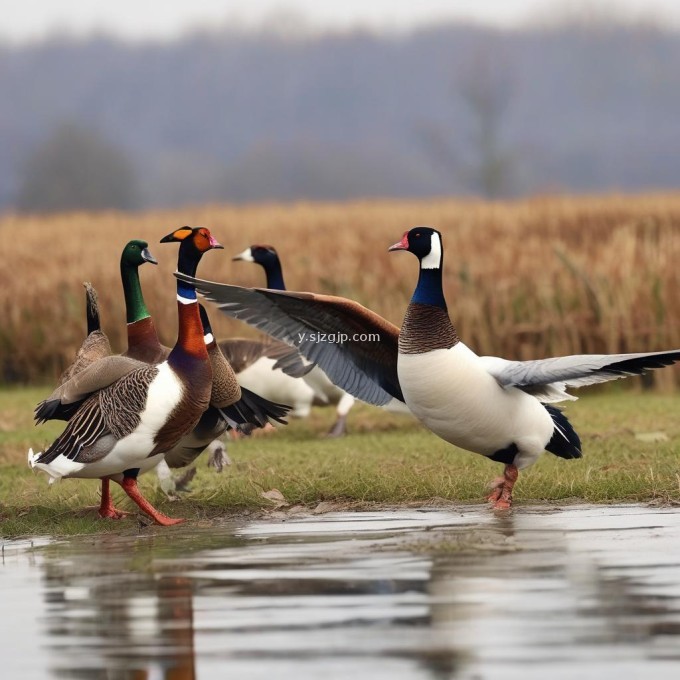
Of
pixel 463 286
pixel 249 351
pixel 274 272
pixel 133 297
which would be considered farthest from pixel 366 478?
pixel 463 286

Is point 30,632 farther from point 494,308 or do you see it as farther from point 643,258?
point 643,258

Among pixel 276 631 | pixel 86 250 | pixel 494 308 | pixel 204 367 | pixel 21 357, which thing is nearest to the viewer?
pixel 276 631

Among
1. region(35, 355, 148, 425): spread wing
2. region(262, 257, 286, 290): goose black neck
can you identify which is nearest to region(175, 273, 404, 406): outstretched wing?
region(35, 355, 148, 425): spread wing

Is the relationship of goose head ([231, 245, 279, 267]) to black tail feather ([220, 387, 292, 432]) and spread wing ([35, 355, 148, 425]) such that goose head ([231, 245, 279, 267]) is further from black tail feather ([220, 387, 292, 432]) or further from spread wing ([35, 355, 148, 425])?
spread wing ([35, 355, 148, 425])

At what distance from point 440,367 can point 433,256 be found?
1.01 meters

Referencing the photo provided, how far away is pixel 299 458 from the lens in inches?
505

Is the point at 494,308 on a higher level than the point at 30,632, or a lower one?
higher

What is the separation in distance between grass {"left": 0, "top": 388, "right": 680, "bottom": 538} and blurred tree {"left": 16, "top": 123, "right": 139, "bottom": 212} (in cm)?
13525

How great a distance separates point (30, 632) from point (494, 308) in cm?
1269

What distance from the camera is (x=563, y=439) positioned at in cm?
1072

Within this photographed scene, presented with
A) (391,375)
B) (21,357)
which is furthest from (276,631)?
(21,357)

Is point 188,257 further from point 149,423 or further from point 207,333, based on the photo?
point 149,423

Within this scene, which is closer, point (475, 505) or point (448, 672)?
point (448, 672)

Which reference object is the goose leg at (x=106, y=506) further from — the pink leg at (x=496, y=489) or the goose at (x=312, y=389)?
the goose at (x=312, y=389)
